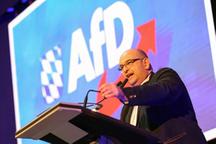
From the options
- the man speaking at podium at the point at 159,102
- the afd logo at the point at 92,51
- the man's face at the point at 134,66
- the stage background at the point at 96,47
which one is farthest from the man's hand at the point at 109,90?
the afd logo at the point at 92,51

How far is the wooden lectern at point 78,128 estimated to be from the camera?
167cm

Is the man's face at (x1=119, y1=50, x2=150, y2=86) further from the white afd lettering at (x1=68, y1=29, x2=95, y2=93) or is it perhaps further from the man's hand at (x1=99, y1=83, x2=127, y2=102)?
the white afd lettering at (x1=68, y1=29, x2=95, y2=93)

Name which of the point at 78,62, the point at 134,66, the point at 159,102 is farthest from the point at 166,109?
the point at 78,62

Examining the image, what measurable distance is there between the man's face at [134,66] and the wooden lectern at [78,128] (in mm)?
376

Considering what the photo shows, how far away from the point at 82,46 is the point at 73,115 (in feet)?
6.21

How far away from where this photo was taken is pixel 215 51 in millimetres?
2627

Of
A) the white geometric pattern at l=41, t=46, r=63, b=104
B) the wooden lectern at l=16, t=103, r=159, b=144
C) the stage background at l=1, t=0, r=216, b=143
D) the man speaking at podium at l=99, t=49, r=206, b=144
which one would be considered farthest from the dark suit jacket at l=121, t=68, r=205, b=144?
the white geometric pattern at l=41, t=46, r=63, b=104

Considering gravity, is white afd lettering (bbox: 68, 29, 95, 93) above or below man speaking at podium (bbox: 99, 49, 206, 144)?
above

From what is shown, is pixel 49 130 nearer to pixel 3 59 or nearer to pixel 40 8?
pixel 40 8

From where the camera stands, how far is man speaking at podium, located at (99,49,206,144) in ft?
5.78

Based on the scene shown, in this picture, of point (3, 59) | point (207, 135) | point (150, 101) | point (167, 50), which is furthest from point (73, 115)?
point (3, 59)

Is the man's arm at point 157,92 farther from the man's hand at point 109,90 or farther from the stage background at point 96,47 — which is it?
the stage background at point 96,47

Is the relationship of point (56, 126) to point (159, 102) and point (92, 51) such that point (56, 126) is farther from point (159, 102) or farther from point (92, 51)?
point (92, 51)

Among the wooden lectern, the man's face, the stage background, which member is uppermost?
the stage background
